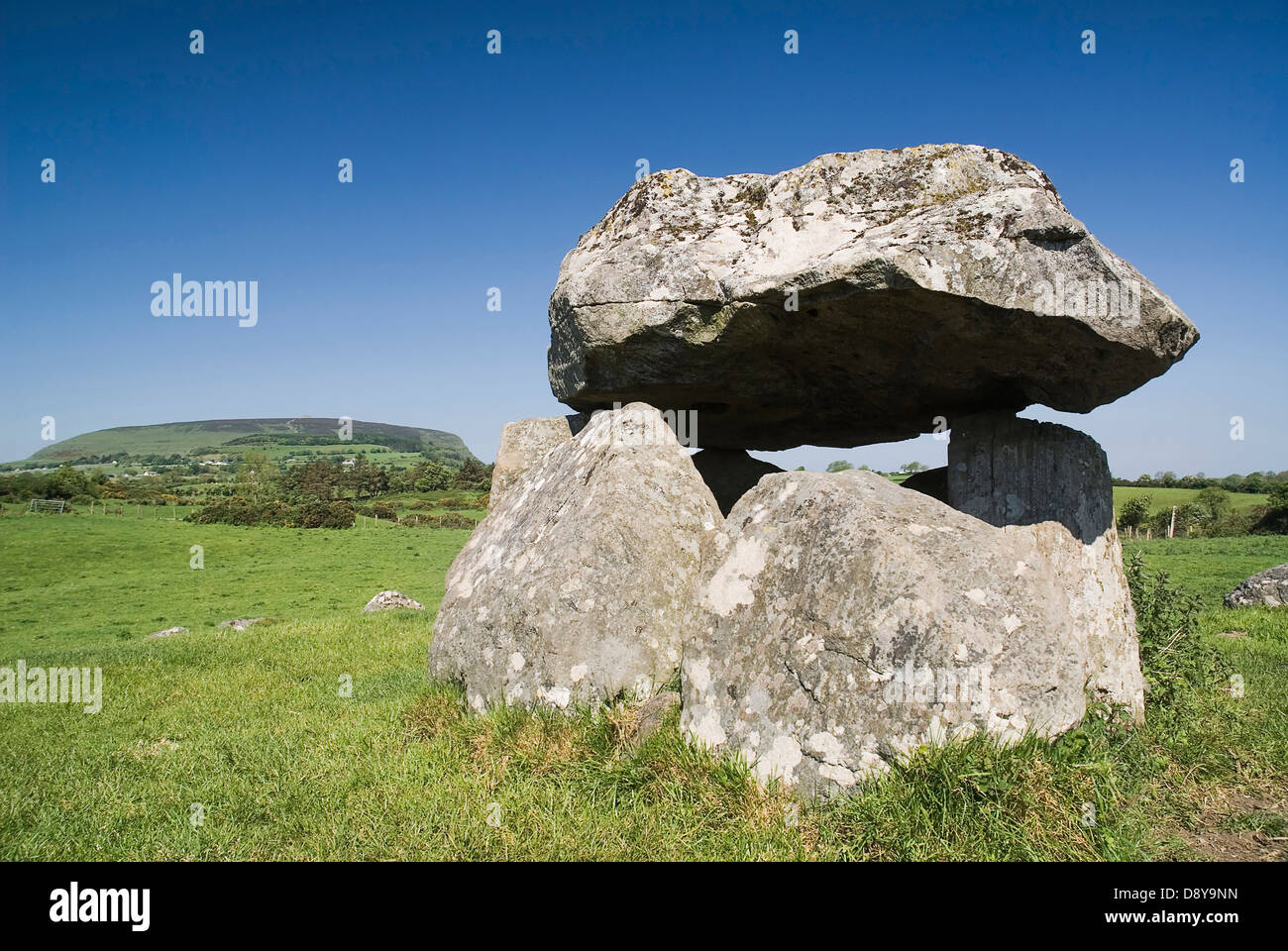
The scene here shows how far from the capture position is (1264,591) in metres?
12.8

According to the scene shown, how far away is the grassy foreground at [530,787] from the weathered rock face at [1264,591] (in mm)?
5090

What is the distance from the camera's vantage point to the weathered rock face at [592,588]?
588cm

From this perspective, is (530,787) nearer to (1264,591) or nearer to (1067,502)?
(1067,502)

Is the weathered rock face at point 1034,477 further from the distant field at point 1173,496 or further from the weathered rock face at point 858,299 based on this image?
the distant field at point 1173,496

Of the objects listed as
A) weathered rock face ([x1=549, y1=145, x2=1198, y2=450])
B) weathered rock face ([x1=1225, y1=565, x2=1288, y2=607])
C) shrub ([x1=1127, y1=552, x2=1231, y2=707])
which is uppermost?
weathered rock face ([x1=549, y1=145, x2=1198, y2=450])

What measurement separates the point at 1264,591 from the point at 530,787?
13.2 m

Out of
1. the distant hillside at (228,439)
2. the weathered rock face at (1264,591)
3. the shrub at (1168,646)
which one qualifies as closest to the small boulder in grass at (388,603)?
the shrub at (1168,646)

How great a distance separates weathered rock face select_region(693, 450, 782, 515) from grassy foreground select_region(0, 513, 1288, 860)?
3.97m

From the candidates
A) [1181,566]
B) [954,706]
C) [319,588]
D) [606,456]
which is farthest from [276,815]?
[319,588]

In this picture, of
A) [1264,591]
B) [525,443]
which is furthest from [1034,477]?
[1264,591]

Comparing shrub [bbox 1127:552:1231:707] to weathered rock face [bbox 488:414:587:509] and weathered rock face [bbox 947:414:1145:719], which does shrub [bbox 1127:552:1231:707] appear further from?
weathered rock face [bbox 488:414:587:509]

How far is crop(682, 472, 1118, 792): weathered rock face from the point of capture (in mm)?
4516

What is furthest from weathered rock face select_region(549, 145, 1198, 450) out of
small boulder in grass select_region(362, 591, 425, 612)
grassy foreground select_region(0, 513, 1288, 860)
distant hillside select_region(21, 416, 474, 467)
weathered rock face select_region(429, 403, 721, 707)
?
distant hillside select_region(21, 416, 474, 467)

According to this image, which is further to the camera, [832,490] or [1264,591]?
[1264,591]
